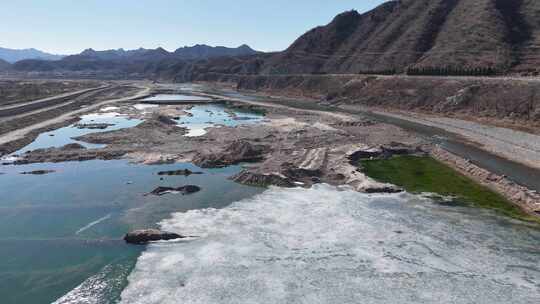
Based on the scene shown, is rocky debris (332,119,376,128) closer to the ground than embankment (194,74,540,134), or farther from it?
closer to the ground

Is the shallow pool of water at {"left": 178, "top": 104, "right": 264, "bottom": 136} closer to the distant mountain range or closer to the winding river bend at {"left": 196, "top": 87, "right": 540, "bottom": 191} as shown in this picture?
the winding river bend at {"left": 196, "top": 87, "right": 540, "bottom": 191}

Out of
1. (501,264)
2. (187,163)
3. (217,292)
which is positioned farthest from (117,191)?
(501,264)

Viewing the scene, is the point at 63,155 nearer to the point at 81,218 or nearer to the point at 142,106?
the point at 81,218

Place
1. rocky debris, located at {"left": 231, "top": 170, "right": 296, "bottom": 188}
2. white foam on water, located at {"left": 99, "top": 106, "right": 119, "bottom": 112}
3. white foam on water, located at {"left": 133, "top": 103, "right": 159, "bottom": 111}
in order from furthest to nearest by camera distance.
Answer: white foam on water, located at {"left": 133, "top": 103, "right": 159, "bottom": 111} → white foam on water, located at {"left": 99, "top": 106, "right": 119, "bottom": 112} → rocky debris, located at {"left": 231, "top": 170, "right": 296, "bottom": 188}

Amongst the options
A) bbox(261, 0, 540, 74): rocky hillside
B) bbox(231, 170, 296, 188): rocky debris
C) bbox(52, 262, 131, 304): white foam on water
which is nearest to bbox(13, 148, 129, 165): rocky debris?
Answer: bbox(231, 170, 296, 188): rocky debris

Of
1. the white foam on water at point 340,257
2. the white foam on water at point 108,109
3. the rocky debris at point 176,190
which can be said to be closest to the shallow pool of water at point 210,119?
the white foam on water at point 108,109

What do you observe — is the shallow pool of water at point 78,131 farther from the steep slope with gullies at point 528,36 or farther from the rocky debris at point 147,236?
the steep slope with gullies at point 528,36
